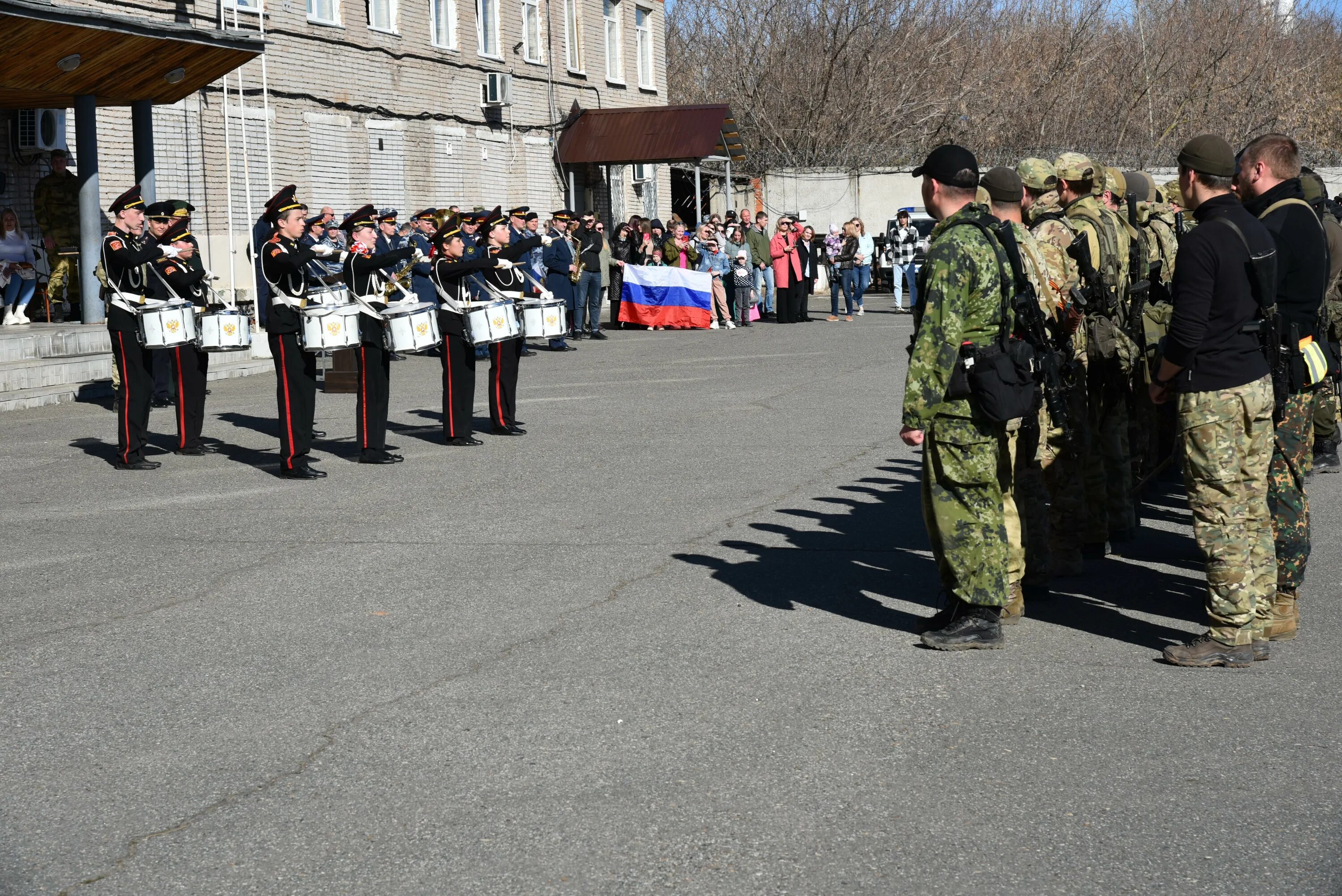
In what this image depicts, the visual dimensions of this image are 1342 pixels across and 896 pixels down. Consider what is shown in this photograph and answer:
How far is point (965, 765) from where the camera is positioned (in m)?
4.86

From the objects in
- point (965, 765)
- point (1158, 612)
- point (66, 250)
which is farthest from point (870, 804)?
point (66, 250)

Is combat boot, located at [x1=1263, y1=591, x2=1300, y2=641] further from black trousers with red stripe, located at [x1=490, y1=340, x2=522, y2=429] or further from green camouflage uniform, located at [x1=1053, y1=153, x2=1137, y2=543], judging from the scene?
black trousers with red stripe, located at [x1=490, y1=340, x2=522, y2=429]

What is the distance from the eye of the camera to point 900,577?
7496 mm

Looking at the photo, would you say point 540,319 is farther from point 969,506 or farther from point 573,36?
point 573,36

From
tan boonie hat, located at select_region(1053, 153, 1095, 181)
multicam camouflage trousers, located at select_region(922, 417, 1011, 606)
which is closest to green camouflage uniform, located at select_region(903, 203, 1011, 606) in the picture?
multicam camouflage trousers, located at select_region(922, 417, 1011, 606)

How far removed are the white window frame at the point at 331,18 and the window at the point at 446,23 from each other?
3505mm

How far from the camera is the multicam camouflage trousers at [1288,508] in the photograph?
20.4ft

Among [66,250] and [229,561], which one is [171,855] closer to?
[229,561]

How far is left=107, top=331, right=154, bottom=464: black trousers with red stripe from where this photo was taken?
11.3 m

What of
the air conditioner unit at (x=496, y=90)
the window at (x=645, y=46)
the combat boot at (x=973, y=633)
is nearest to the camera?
the combat boot at (x=973, y=633)

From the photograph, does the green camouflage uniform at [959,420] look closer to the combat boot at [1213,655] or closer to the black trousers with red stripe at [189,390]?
the combat boot at [1213,655]

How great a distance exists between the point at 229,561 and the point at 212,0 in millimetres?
16836

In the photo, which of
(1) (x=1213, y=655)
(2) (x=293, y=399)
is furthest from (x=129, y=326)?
(1) (x=1213, y=655)

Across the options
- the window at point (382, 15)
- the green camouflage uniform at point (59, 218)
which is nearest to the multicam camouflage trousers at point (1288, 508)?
the green camouflage uniform at point (59, 218)
